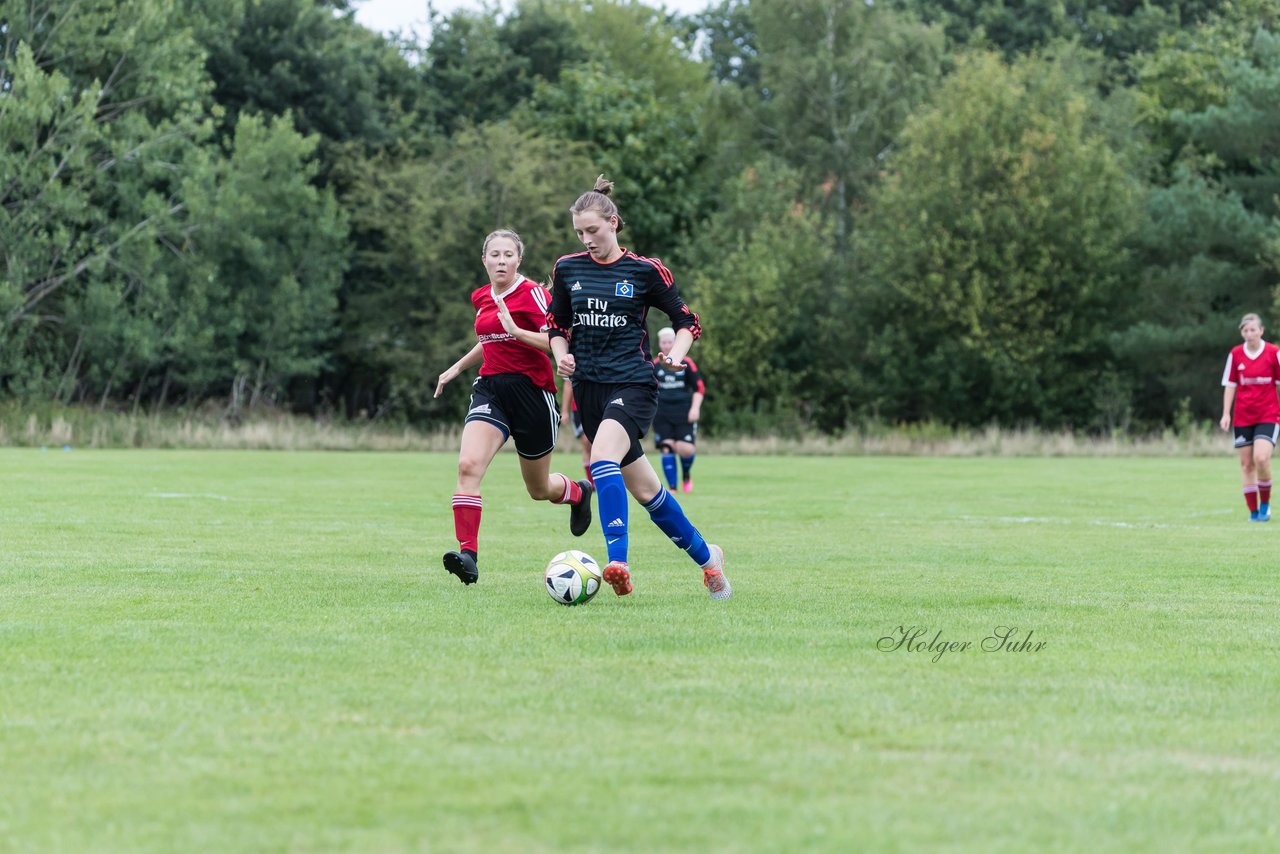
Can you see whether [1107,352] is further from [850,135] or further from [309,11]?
[309,11]

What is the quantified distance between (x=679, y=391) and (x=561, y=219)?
27.5m

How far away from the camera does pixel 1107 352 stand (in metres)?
48.8

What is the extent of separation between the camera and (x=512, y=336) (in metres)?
9.46

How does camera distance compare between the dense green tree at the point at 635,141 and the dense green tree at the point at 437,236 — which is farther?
the dense green tree at the point at 635,141

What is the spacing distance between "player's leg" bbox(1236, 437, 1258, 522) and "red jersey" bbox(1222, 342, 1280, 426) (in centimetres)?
29

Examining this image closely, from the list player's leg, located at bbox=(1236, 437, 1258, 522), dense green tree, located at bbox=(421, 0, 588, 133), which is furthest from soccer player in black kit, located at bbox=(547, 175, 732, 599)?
dense green tree, located at bbox=(421, 0, 588, 133)

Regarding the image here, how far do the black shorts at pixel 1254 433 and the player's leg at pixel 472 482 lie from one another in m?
9.81

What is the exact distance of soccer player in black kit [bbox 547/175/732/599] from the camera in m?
8.31

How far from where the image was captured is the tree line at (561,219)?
143 feet

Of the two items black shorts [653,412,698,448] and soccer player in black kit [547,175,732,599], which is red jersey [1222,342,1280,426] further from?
soccer player in black kit [547,175,732,599]

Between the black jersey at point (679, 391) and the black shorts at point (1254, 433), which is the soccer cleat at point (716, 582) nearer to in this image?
the black shorts at point (1254, 433)

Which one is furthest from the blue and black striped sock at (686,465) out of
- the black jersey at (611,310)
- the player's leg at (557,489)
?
the black jersey at (611,310)
